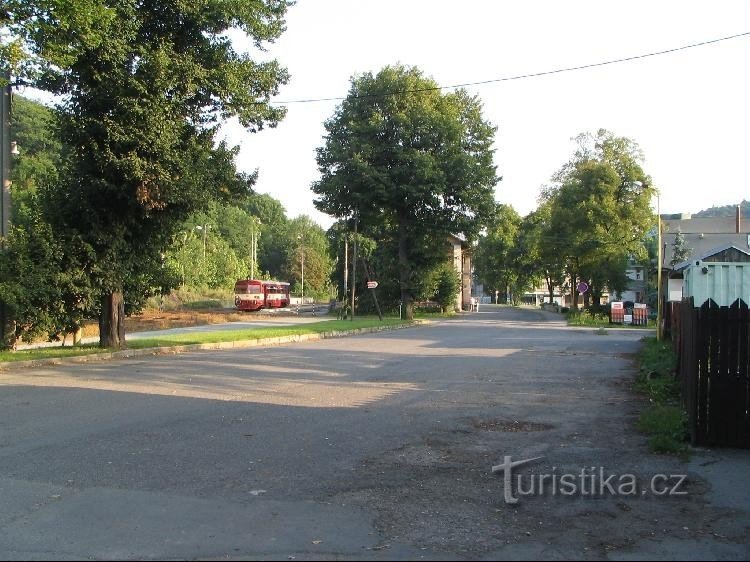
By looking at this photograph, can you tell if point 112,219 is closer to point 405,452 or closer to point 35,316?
point 35,316

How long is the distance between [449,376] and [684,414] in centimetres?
663

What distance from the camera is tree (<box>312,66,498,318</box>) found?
47781 mm

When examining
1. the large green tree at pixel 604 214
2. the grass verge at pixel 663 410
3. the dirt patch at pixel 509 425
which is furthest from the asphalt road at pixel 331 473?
the large green tree at pixel 604 214

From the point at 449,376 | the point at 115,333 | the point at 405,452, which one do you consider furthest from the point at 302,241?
the point at 405,452

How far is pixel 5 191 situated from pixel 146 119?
464cm

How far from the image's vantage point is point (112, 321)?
71.5 feet

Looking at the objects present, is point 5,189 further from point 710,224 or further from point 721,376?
point 710,224

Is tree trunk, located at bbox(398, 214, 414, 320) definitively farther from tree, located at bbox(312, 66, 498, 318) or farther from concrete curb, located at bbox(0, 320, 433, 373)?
concrete curb, located at bbox(0, 320, 433, 373)

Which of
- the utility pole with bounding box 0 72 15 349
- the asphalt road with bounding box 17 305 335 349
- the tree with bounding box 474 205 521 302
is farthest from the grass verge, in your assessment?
the tree with bounding box 474 205 521 302

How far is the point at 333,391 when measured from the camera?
13125mm

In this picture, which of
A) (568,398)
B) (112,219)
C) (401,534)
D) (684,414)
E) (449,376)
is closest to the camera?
(401,534)

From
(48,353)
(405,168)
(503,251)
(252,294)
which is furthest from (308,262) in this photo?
(48,353)

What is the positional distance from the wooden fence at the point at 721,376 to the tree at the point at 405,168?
38.5 metres

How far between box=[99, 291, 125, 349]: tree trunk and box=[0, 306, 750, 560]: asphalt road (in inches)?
295
